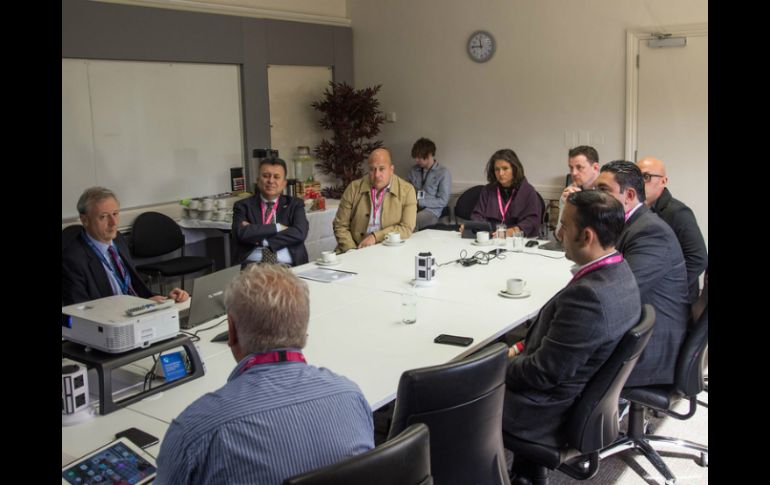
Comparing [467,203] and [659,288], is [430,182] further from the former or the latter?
[659,288]

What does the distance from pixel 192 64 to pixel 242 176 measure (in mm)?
1184

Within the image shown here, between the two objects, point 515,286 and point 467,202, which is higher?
point 467,202

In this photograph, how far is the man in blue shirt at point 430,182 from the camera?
303 inches

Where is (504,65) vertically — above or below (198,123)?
above

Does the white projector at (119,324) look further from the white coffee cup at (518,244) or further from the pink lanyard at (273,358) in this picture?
the white coffee cup at (518,244)

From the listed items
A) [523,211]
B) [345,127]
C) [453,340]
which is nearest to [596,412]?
[453,340]

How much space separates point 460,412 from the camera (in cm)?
221

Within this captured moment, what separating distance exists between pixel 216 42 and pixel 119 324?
17.3 ft

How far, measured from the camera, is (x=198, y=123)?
23.3ft

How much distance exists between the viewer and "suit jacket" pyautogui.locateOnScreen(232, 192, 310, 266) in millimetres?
5047

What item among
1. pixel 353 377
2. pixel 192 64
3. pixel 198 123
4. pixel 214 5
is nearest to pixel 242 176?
pixel 198 123

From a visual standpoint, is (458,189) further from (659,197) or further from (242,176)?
(659,197)

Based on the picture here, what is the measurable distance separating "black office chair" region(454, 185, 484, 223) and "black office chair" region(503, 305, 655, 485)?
16.6 feet
